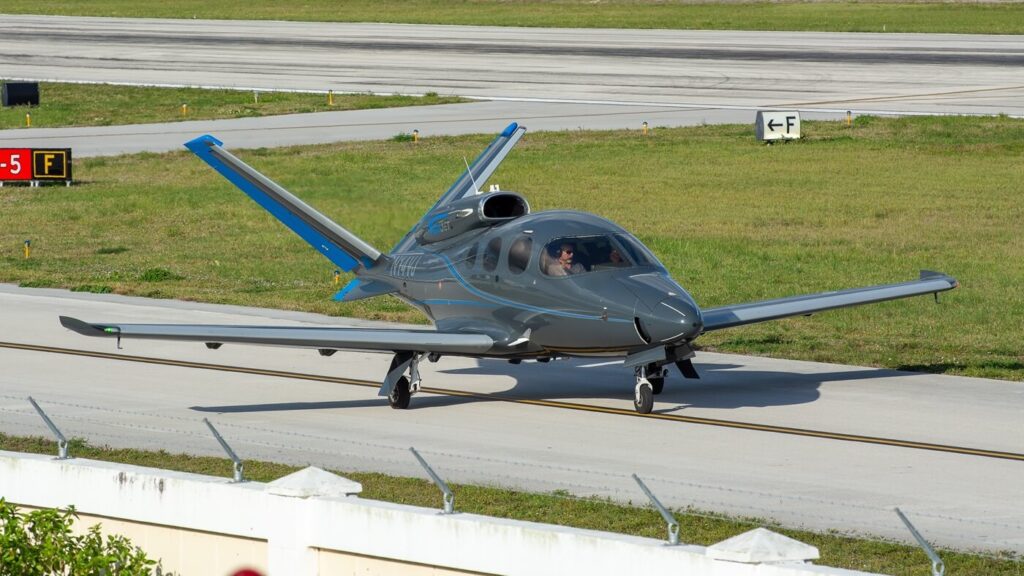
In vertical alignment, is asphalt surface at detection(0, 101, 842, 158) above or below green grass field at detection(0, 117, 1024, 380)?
above

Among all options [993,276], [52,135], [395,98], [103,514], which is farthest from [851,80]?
[103,514]

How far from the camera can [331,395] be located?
2406 cm

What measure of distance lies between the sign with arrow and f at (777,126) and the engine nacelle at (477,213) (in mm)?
33592

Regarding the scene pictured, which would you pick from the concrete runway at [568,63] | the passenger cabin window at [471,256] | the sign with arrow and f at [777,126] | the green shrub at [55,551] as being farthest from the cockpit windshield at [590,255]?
the concrete runway at [568,63]

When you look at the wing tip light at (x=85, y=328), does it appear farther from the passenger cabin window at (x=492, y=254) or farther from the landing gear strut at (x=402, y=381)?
the passenger cabin window at (x=492, y=254)

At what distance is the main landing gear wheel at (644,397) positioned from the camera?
21672mm

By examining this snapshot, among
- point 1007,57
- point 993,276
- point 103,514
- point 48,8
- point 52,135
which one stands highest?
point 48,8

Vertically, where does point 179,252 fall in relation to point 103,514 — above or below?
above

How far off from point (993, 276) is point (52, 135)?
41.5m

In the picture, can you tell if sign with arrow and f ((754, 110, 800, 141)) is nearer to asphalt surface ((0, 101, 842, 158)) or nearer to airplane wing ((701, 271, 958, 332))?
asphalt surface ((0, 101, 842, 158))

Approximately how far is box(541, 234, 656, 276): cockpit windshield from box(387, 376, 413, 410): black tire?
2.68 meters

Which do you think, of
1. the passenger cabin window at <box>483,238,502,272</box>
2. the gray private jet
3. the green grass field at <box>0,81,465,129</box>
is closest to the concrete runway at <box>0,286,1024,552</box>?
the gray private jet

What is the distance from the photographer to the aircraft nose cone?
20.0 meters

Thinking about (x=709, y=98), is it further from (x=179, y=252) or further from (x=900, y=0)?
(x=900, y=0)
